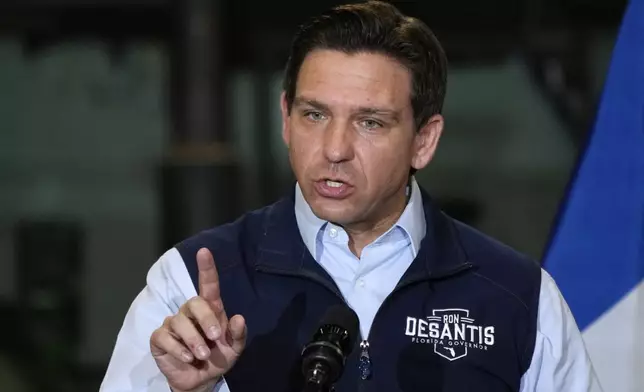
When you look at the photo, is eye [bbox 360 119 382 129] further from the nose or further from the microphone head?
the microphone head

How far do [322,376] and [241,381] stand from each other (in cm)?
50

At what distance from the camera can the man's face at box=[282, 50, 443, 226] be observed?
1.63 m

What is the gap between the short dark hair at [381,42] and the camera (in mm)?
1701

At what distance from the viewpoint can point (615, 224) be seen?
2.07 m

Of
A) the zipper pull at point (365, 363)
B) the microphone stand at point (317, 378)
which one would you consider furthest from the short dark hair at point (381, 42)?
the microphone stand at point (317, 378)

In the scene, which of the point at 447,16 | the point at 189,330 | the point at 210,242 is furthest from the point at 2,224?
the point at 189,330

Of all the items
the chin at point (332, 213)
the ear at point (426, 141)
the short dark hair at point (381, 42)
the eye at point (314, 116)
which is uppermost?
the short dark hair at point (381, 42)

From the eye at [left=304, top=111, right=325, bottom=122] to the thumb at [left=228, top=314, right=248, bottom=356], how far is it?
0.39m

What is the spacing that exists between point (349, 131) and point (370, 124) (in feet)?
0.15

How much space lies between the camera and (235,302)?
1711mm

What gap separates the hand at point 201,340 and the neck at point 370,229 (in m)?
0.39

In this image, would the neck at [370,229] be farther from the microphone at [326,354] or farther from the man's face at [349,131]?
the microphone at [326,354]

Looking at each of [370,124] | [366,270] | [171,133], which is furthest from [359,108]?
[171,133]

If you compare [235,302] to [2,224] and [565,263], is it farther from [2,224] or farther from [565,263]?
[2,224]
